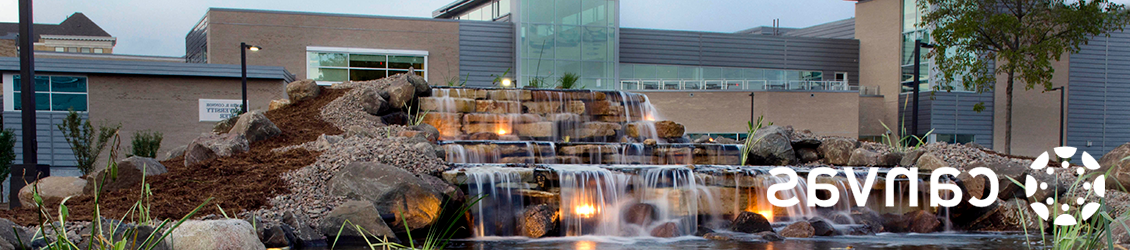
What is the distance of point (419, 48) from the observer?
31.1 meters

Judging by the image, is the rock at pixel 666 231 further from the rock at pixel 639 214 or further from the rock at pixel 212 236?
the rock at pixel 212 236

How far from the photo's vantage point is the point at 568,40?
107 ft

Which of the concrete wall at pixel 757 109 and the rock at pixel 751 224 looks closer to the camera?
the rock at pixel 751 224

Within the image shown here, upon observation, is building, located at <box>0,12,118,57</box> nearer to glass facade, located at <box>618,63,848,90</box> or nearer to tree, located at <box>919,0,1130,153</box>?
glass facade, located at <box>618,63,848,90</box>

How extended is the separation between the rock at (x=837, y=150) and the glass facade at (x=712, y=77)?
18010 mm

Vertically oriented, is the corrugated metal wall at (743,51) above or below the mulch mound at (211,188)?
above

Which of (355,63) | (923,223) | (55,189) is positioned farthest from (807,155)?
(355,63)

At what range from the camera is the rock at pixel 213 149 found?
10.4 meters

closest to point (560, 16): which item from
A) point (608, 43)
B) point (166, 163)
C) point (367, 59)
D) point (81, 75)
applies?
point (608, 43)

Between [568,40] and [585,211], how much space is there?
2309 cm

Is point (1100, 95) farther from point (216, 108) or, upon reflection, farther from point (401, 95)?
point (216, 108)

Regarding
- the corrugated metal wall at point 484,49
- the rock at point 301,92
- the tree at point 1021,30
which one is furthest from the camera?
the corrugated metal wall at point 484,49

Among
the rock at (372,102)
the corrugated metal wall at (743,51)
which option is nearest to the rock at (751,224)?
the rock at (372,102)

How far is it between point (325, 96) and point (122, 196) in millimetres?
9413
